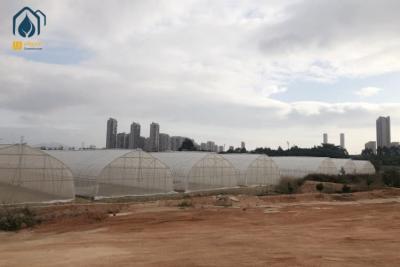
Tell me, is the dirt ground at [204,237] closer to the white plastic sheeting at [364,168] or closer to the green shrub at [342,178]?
the green shrub at [342,178]

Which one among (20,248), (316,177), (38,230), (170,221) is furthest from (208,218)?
(316,177)

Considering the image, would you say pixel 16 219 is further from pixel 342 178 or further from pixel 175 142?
pixel 175 142

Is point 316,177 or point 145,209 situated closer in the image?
point 145,209

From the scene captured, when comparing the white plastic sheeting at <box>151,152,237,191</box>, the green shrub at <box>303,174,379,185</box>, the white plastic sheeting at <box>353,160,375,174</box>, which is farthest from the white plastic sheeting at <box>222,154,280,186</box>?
the white plastic sheeting at <box>353,160,375,174</box>

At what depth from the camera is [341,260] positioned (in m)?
11.1

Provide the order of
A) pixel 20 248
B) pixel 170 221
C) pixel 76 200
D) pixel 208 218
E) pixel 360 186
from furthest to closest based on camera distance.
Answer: pixel 360 186
pixel 76 200
pixel 208 218
pixel 170 221
pixel 20 248

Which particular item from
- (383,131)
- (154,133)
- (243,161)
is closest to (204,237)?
(243,161)

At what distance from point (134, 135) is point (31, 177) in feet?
374

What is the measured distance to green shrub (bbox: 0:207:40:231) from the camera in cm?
1734

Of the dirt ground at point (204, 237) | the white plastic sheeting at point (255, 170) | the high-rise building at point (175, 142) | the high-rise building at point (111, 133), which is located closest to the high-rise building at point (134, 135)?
the high-rise building at point (111, 133)

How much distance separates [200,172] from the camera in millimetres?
37938

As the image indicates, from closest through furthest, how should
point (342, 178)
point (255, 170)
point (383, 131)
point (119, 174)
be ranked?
point (119, 174) < point (255, 170) < point (342, 178) < point (383, 131)

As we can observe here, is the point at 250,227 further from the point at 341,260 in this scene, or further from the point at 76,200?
the point at 76,200

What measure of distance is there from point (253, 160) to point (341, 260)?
3446cm
